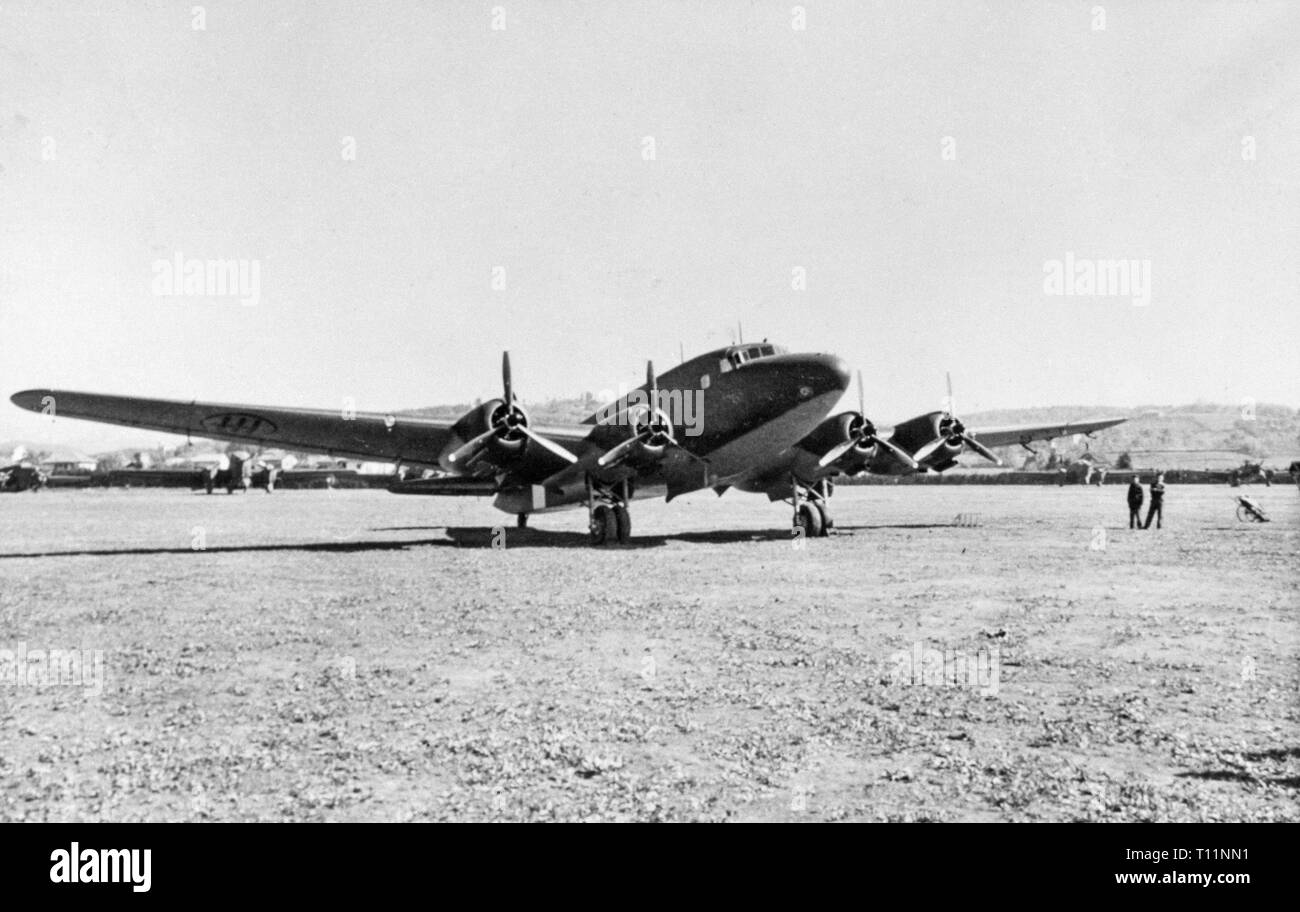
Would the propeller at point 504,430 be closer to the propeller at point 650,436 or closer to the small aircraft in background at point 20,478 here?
the propeller at point 650,436

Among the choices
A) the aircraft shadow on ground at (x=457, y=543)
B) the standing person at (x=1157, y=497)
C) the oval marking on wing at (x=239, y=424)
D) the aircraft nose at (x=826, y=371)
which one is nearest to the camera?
the oval marking on wing at (x=239, y=424)

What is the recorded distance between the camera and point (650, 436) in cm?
2130

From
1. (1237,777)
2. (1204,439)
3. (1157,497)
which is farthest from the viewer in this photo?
(1204,439)

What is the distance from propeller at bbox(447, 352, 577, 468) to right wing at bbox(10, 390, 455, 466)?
134cm

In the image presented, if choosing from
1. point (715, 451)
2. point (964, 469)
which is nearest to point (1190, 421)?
point (964, 469)

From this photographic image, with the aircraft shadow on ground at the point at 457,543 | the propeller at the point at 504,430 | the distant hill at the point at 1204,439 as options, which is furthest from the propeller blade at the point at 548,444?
the distant hill at the point at 1204,439

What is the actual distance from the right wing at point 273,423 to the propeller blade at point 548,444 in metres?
2.19

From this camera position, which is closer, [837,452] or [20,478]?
[837,452]

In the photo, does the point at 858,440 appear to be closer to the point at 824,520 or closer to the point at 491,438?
the point at 824,520

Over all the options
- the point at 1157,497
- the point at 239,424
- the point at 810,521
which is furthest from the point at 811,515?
the point at 239,424

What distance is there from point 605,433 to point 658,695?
16343 mm

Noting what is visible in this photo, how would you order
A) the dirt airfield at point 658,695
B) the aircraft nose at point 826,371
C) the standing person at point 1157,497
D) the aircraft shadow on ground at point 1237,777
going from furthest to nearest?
the standing person at point 1157,497
the aircraft nose at point 826,371
the aircraft shadow on ground at point 1237,777
the dirt airfield at point 658,695

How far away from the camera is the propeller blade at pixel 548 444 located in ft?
69.7
